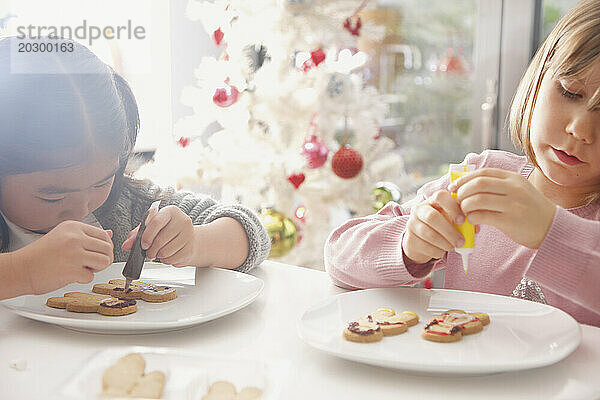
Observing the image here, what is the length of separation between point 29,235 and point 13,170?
0.33 ft

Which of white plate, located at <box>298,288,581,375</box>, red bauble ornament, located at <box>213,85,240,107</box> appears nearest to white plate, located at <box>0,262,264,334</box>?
white plate, located at <box>298,288,581,375</box>

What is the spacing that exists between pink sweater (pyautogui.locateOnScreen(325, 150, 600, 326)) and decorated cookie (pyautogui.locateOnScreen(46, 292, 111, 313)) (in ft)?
1.10

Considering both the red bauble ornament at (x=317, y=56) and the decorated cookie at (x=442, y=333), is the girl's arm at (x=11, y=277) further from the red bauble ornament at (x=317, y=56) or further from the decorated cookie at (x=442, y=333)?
the red bauble ornament at (x=317, y=56)

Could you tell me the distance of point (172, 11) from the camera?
6.28 ft

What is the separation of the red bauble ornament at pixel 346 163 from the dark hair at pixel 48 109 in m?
1.24

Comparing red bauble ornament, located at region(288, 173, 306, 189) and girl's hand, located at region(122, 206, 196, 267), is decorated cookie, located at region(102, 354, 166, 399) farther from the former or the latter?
red bauble ornament, located at region(288, 173, 306, 189)

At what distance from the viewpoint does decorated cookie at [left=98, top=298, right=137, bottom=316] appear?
0.70 m

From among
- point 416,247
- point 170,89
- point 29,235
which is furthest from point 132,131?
point 170,89

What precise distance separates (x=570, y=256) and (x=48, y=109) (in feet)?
2.13

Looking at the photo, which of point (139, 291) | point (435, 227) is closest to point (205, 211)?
point (139, 291)

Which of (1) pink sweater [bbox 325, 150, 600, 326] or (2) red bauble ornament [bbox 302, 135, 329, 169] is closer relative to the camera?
(1) pink sweater [bbox 325, 150, 600, 326]

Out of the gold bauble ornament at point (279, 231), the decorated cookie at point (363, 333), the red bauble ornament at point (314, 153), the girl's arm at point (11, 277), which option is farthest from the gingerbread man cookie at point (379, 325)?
the red bauble ornament at point (314, 153)

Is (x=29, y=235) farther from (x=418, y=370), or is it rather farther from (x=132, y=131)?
(x=418, y=370)

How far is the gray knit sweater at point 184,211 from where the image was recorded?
0.95 meters
